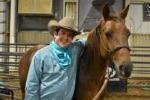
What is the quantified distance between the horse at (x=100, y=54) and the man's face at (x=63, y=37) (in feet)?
1.14

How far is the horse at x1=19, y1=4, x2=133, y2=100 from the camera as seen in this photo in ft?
15.5

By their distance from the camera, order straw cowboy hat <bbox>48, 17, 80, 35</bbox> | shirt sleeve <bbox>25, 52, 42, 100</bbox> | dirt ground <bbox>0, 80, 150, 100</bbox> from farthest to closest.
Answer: dirt ground <bbox>0, 80, 150, 100</bbox> < straw cowboy hat <bbox>48, 17, 80, 35</bbox> < shirt sleeve <bbox>25, 52, 42, 100</bbox>

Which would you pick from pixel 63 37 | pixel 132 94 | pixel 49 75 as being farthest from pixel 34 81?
pixel 132 94

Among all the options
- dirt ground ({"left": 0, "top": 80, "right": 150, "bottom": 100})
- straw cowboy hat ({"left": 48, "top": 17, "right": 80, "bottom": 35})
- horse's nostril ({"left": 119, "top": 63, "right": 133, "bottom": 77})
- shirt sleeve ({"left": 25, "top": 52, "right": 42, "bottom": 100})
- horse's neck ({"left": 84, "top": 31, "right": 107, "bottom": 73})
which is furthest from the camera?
dirt ground ({"left": 0, "top": 80, "right": 150, "bottom": 100})

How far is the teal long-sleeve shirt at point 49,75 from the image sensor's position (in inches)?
181

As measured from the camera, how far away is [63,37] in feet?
15.4

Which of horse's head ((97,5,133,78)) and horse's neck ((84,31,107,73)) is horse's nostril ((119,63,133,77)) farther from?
horse's neck ((84,31,107,73))

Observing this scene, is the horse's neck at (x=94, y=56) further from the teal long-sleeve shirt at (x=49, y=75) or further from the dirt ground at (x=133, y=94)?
the dirt ground at (x=133, y=94)

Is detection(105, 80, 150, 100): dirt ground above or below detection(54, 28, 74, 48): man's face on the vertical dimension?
below

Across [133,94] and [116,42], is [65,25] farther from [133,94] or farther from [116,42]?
[133,94]

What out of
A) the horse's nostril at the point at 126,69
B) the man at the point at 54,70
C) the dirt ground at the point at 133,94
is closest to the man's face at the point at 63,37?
the man at the point at 54,70

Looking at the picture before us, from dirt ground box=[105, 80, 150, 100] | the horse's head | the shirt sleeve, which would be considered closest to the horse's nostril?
the horse's head

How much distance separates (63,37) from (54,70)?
1.02ft

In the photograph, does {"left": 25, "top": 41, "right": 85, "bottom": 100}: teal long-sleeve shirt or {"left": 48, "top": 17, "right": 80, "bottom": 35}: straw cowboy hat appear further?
{"left": 48, "top": 17, "right": 80, "bottom": 35}: straw cowboy hat
